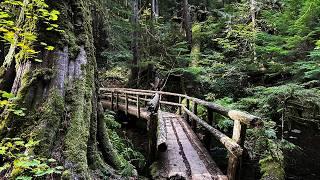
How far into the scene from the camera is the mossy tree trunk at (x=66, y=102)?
3865 mm

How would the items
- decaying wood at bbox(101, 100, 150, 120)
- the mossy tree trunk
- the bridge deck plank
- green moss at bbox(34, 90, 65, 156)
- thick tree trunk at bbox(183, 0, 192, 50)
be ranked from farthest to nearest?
1. thick tree trunk at bbox(183, 0, 192, 50)
2. decaying wood at bbox(101, 100, 150, 120)
3. the bridge deck plank
4. the mossy tree trunk
5. green moss at bbox(34, 90, 65, 156)

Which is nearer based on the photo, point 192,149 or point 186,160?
point 186,160

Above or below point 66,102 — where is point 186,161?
below

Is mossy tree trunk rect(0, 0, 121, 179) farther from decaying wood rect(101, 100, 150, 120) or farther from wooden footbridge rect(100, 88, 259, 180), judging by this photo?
decaying wood rect(101, 100, 150, 120)

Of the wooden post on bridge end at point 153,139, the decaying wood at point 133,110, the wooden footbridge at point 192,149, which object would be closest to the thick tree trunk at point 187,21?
the decaying wood at point 133,110

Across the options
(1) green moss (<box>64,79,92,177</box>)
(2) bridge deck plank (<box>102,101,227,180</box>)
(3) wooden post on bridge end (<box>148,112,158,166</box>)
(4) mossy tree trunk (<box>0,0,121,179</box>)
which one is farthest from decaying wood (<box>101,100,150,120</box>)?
(1) green moss (<box>64,79,92,177</box>)

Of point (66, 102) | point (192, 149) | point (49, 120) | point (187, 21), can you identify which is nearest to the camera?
point (49, 120)

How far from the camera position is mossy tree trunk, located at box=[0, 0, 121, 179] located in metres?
3.87

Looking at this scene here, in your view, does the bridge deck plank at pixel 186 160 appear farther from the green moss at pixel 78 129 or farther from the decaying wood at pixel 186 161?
the green moss at pixel 78 129

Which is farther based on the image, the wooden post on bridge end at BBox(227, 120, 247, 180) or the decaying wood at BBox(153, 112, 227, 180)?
the decaying wood at BBox(153, 112, 227, 180)

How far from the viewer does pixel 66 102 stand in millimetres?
→ 4355

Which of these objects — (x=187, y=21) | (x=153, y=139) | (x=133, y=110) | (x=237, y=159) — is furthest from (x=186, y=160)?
(x=187, y=21)

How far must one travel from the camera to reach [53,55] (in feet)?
14.7

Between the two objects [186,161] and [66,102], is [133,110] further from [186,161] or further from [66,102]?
[66,102]
